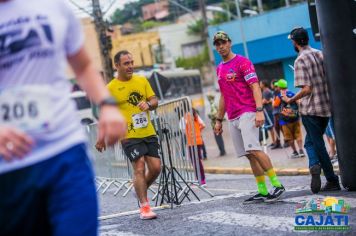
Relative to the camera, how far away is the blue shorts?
283 cm

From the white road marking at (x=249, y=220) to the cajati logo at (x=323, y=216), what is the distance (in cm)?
11

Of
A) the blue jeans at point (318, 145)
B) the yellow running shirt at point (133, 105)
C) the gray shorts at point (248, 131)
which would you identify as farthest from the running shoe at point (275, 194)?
the yellow running shirt at point (133, 105)

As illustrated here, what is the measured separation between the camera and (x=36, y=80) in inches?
114

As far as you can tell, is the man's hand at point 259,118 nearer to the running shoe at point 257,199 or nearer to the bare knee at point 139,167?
the running shoe at point 257,199

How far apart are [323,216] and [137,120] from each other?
284cm

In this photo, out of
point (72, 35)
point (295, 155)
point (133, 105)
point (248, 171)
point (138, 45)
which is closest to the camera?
point (72, 35)

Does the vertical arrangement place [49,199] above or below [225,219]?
above

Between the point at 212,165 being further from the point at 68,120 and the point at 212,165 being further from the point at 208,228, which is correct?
the point at 68,120

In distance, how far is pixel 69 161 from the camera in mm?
2895

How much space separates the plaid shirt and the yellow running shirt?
177cm

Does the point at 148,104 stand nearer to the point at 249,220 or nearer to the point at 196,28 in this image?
the point at 249,220

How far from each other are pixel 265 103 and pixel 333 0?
1190 centimetres

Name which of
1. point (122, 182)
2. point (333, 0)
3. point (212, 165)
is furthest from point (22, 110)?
point (212, 165)

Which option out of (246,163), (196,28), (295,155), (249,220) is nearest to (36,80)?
(249,220)
